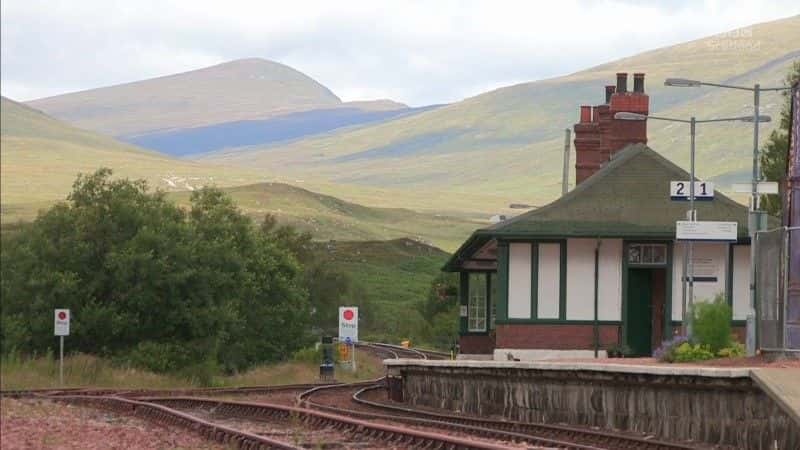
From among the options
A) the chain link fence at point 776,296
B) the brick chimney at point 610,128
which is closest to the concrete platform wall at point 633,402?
the chain link fence at point 776,296

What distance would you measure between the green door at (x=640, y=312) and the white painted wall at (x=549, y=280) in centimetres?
258

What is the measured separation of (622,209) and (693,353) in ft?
45.3

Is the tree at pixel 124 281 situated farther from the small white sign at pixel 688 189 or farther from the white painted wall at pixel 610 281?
the small white sign at pixel 688 189

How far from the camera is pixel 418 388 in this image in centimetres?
3794

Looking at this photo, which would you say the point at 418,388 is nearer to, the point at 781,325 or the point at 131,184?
the point at 781,325

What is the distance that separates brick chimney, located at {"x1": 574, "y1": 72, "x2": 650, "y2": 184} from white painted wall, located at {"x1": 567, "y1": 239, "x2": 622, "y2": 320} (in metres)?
7.04

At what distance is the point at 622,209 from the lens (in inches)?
1702

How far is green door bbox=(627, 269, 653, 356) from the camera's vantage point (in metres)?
43.7

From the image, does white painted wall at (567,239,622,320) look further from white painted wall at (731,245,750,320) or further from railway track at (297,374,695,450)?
railway track at (297,374,695,450)

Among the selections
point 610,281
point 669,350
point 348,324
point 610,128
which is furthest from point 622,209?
point 348,324

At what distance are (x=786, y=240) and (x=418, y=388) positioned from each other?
12051 mm

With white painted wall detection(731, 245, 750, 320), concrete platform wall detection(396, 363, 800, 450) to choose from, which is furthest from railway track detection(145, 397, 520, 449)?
white painted wall detection(731, 245, 750, 320)

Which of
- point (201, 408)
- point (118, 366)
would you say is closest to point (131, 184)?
point (118, 366)

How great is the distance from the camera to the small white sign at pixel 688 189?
39281mm
